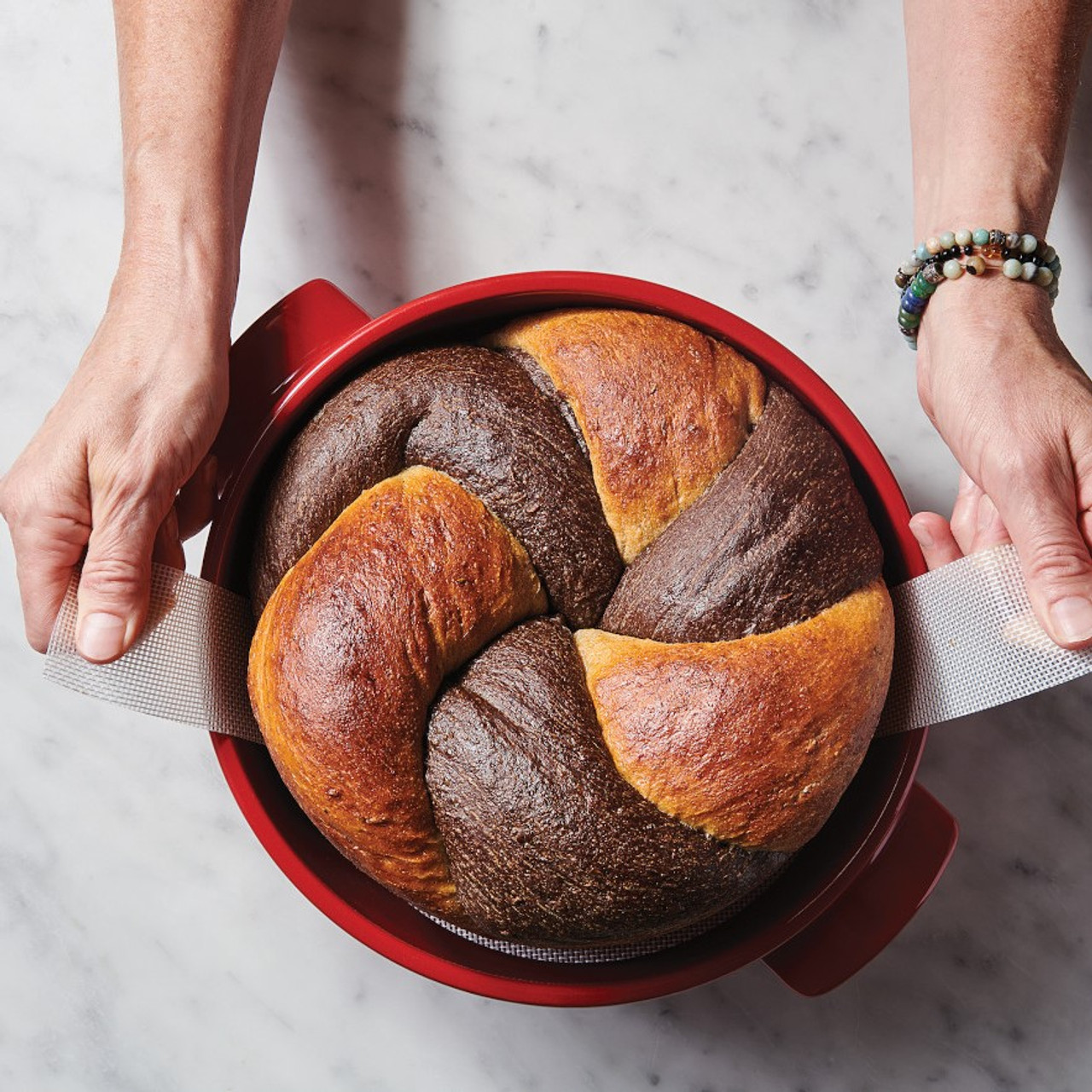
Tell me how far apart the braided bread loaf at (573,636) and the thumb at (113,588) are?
0.10 meters

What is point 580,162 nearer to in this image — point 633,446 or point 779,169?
point 779,169

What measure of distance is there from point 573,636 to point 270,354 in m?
0.38

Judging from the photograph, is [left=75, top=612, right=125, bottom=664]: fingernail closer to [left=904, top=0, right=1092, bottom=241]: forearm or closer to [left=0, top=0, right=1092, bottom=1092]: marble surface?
[left=0, top=0, right=1092, bottom=1092]: marble surface

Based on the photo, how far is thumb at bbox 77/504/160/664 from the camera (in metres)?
0.87

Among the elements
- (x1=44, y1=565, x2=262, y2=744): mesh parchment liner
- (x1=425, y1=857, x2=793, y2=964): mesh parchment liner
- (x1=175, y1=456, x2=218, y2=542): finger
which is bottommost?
(x1=425, y1=857, x2=793, y2=964): mesh parchment liner

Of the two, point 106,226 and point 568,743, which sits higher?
point 106,226

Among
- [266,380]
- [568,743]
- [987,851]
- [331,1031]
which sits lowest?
[331,1031]

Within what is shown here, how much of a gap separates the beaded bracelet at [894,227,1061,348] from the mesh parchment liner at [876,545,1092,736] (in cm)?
26

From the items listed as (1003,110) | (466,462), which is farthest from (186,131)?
(1003,110)

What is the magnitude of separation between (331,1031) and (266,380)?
691 millimetres

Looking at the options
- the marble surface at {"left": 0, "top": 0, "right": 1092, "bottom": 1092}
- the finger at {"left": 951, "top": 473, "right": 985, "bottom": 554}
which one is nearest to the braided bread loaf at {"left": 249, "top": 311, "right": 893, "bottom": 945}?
the finger at {"left": 951, "top": 473, "right": 985, "bottom": 554}

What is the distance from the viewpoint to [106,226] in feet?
4.04

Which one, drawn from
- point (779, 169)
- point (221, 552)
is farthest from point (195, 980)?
point (779, 169)

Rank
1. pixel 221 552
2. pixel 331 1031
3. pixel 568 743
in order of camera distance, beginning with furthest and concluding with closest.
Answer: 1. pixel 331 1031
2. pixel 221 552
3. pixel 568 743
